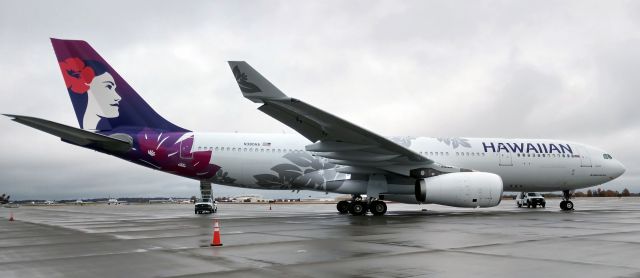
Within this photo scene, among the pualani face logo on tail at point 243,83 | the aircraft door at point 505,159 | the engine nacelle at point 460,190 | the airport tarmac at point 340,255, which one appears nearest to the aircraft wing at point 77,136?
the airport tarmac at point 340,255

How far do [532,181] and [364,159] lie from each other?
9.21 meters

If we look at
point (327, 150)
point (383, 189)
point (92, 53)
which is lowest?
point (383, 189)

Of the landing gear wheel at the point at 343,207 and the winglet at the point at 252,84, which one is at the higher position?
the winglet at the point at 252,84

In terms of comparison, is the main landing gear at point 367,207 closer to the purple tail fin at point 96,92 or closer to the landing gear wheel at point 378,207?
the landing gear wheel at point 378,207

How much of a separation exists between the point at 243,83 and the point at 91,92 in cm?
838

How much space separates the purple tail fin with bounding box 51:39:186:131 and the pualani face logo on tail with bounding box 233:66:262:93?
7.14 m

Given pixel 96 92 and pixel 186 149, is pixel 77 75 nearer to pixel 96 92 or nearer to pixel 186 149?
pixel 96 92

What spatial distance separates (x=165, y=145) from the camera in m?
19.0

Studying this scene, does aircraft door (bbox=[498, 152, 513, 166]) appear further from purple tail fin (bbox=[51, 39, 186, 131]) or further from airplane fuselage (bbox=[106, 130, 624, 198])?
purple tail fin (bbox=[51, 39, 186, 131])

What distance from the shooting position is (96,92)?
62.6 feet

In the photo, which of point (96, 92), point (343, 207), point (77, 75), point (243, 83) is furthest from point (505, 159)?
point (77, 75)

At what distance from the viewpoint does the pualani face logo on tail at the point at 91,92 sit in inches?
744

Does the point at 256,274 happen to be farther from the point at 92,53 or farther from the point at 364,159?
the point at 92,53

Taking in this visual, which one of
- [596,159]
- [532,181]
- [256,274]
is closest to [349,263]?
[256,274]
